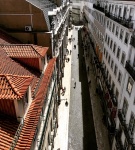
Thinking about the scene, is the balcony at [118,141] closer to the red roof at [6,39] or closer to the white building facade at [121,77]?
the white building facade at [121,77]

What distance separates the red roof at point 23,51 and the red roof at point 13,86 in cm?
647

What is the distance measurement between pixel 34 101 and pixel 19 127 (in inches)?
145

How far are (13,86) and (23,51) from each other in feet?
27.9

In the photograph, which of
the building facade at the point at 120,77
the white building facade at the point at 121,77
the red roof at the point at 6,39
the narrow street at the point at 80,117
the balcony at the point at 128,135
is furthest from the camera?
the narrow street at the point at 80,117

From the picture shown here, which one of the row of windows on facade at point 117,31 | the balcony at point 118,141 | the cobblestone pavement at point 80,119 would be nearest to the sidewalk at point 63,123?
the cobblestone pavement at point 80,119

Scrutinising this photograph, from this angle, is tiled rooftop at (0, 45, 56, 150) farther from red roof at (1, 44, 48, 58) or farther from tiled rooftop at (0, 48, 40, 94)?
red roof at (1, 44, 48, 58)

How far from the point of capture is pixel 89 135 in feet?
98.5

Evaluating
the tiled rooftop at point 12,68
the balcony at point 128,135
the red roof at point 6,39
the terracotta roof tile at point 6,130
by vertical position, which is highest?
the red roof at point 6,39

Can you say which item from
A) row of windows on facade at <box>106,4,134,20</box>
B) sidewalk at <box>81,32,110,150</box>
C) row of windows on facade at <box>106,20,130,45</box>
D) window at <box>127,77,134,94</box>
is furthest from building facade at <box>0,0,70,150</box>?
row of windows on facade at <box>106,4,134,20</box>

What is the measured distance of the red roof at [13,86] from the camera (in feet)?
38.2

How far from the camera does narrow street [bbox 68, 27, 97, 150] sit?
1123 inches

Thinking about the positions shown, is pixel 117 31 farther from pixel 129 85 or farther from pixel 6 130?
pixel 6 130

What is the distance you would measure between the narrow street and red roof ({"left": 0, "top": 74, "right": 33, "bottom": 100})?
697 inches

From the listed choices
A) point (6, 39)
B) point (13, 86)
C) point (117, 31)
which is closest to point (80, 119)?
point (117, 31)
